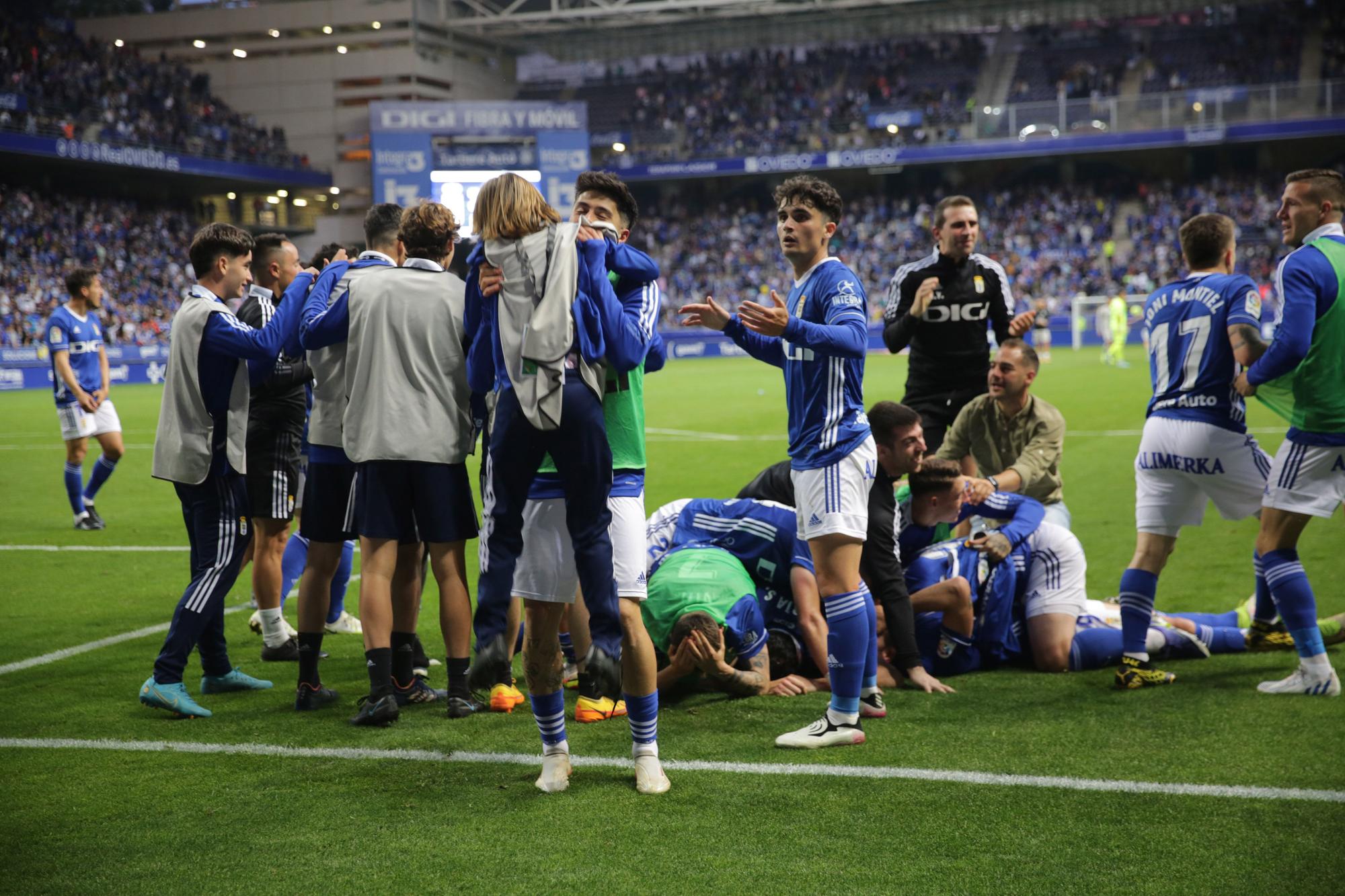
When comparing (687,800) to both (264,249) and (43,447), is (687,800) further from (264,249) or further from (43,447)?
(43,447)

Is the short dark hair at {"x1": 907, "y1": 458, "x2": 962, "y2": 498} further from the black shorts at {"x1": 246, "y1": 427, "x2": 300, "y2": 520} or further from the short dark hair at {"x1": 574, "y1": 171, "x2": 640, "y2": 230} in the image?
the black shorts at {"x1": 246, "y1": 427, "x2": 300, "y2": 520}

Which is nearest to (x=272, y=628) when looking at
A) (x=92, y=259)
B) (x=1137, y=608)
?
(x=1137, y=608)

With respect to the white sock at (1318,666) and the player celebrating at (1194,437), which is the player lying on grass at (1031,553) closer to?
the player celebrating at (1194,437)

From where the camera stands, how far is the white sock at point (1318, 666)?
5.16 metres

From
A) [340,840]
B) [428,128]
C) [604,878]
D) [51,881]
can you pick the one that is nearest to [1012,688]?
[604,878]

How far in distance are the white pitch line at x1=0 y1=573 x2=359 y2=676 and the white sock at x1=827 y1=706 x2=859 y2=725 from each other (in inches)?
169

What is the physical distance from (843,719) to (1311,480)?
2.48 m

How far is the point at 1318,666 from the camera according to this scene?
516 cm

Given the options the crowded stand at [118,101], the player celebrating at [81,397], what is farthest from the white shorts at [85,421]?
the crowded stand at [118,101]

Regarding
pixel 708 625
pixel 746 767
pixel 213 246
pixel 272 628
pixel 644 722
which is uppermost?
pixel 213 246

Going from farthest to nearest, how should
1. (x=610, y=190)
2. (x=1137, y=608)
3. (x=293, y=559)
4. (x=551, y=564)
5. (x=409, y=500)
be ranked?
1. (x=293, y=559)
2. (x=1137, y=608)
3. (x=409, y=500)
4. (x=610, y=190)
5. (x=551, y=564)

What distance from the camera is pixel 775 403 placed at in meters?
21.7

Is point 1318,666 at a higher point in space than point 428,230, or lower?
lower

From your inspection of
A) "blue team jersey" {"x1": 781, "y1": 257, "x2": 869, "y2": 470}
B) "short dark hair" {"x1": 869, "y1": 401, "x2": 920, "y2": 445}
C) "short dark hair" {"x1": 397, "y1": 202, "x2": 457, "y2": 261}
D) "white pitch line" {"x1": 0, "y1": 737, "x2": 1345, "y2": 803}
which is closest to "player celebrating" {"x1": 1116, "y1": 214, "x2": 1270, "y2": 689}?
"short dark hair" {"x1": 869, "y1": 401, "x2": 920, "y2": 445}
